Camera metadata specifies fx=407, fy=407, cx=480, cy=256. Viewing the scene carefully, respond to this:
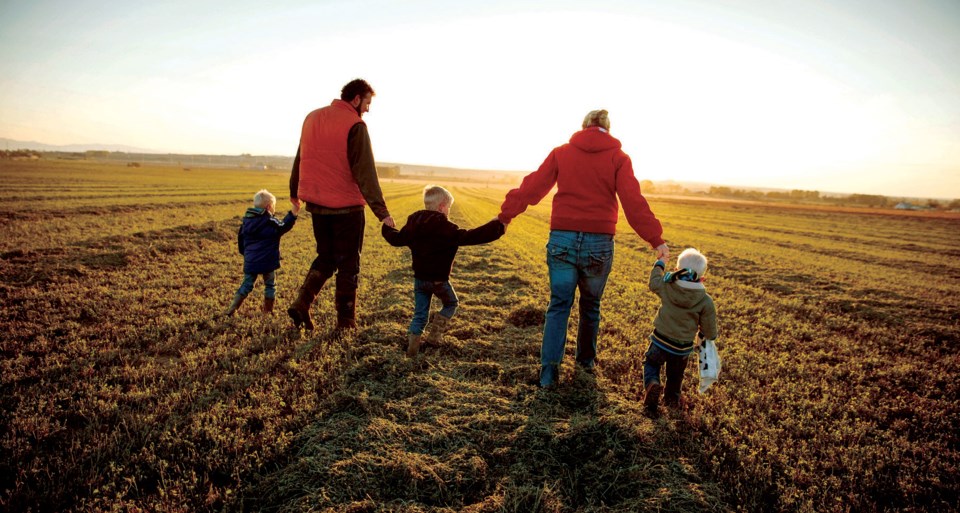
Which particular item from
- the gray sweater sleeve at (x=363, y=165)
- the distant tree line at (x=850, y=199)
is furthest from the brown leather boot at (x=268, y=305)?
the distant tree line at (x=850, y=199)

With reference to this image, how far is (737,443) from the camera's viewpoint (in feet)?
11.5

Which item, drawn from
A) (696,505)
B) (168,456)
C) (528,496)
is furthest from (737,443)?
(168,456)

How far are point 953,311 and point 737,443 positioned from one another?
1009 cm

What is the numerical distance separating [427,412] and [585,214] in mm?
2358

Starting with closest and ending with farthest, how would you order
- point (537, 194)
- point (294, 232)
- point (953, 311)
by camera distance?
point (537, 194) < point (953, 311) < point (294, 232)

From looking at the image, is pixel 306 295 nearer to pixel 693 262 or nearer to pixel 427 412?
pixel 427 412

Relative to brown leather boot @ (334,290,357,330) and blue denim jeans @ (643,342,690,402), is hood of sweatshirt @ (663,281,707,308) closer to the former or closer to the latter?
blue denim jeans @ (643,342,690,402)

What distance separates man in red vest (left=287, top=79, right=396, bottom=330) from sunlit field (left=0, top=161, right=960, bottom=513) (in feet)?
2.78

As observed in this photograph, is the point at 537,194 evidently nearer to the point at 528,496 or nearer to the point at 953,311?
the point at 528,496

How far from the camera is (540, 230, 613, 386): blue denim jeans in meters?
4.01

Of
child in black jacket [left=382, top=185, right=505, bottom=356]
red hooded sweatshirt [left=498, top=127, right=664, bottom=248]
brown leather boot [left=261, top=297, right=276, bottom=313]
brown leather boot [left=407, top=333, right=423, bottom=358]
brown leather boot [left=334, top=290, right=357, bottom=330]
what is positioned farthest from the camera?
brown leather boot [left=261, top=297, right=276, bottom=313]

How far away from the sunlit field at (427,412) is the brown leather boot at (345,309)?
0.72 feet

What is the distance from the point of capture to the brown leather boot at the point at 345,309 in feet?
17.2

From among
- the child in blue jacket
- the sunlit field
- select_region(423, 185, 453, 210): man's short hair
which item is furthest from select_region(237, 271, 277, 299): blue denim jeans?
select_region(423, 185, 453, 210): man's short hair
